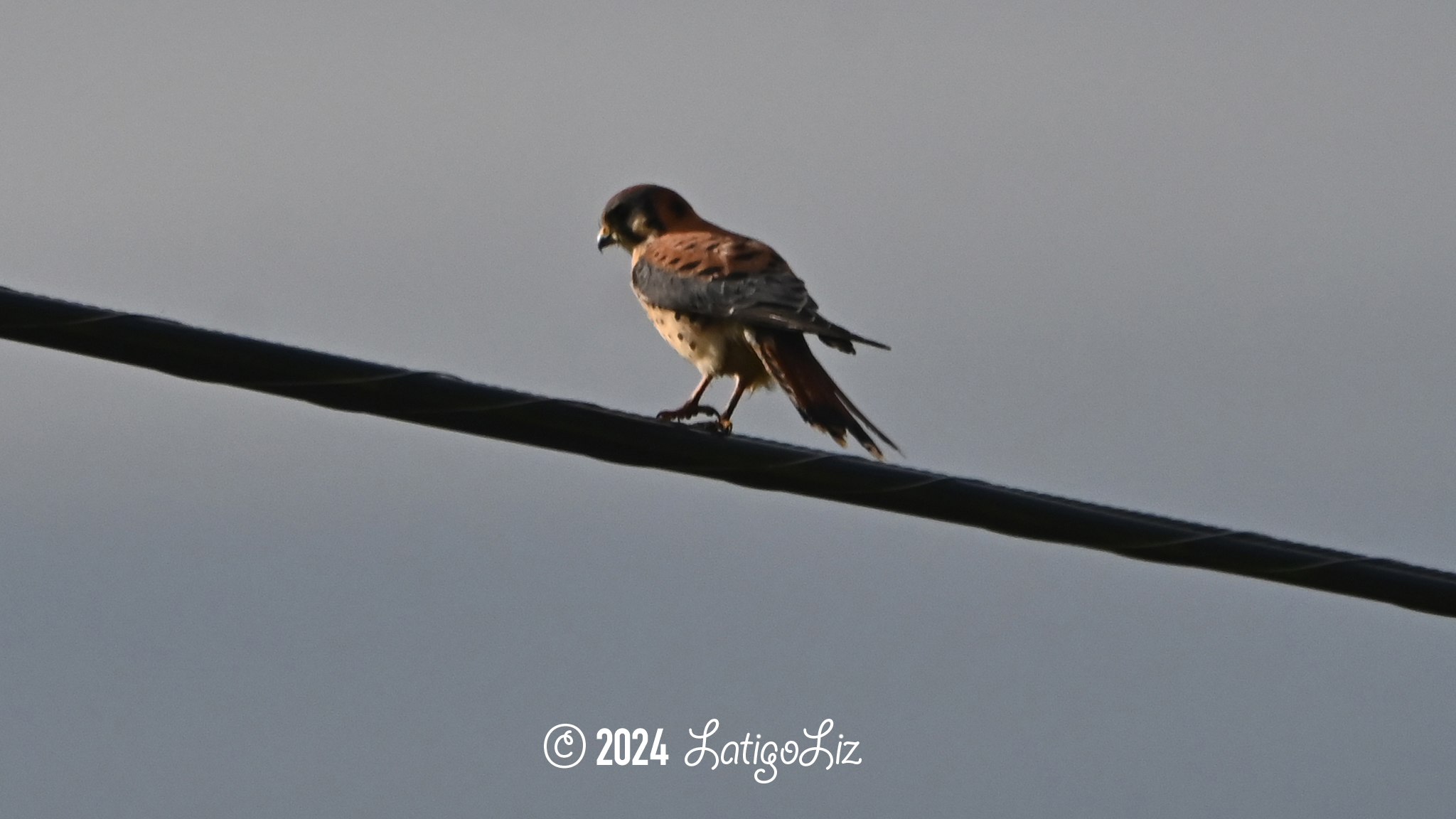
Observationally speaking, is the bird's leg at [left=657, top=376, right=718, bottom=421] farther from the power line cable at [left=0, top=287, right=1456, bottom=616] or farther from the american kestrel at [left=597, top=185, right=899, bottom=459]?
the power line cable at [left=0, top=287, right=1456, bottom=616]

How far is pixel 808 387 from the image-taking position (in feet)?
19.7

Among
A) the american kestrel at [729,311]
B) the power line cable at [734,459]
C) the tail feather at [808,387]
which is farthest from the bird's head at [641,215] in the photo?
the power line cable at [734,459]

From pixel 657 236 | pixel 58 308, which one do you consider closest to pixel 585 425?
pixel 58 308

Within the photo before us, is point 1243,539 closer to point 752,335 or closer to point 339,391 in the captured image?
point 339,391

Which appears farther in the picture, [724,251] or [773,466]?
[724,251]

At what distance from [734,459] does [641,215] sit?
3946mm

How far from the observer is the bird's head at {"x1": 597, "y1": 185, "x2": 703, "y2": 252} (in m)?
7.75

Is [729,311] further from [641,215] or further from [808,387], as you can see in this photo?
[641,215]

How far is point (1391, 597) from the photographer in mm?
3912

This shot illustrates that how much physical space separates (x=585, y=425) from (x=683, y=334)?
2.88 m

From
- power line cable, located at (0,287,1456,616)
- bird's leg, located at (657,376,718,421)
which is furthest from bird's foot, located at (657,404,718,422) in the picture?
power line cable, located at (0,287,1456,616)

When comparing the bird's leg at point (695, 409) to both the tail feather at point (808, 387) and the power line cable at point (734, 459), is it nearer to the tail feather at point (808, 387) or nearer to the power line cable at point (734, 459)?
the tail feather at point (808, 387)

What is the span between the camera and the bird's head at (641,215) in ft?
25.4

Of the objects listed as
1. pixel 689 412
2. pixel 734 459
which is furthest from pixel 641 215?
pixel 734 459
